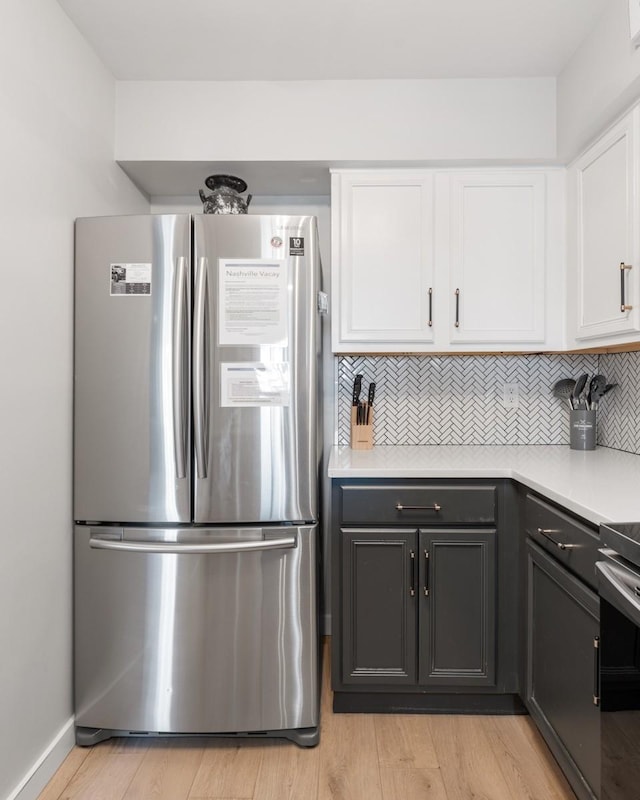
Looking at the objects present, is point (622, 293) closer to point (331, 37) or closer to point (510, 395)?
point (510, 395)

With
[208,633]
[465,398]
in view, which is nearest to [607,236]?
[465,398]

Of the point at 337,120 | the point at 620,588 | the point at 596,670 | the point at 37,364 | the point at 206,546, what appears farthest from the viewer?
the point at 337,120

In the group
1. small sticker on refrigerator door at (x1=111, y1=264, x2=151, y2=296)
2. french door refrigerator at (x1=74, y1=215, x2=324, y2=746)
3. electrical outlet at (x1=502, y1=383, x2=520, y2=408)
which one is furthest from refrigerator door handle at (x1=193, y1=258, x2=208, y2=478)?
electrical outlet at (x1=502, y1=383, x2=520, y2=408)

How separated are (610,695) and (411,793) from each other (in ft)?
2.55

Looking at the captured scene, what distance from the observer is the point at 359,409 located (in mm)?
2479

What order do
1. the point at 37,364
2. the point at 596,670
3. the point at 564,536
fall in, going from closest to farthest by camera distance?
the point at 596,670 → the point at 564,536 → the point at 37,364

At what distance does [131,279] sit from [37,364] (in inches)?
16.6

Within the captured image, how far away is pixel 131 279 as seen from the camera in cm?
183

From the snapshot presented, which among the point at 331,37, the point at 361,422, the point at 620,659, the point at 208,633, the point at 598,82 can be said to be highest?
the point at 331,37

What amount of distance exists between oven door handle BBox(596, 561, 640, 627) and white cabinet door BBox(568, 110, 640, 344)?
0.92 meters

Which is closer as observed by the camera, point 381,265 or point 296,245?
point 296,245

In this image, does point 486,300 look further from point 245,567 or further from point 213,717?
point 213,717

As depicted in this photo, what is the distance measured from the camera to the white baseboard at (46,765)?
157 cm

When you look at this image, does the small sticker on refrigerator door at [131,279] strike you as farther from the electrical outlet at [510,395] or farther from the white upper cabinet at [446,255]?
the electrical outlet at [510,395]
